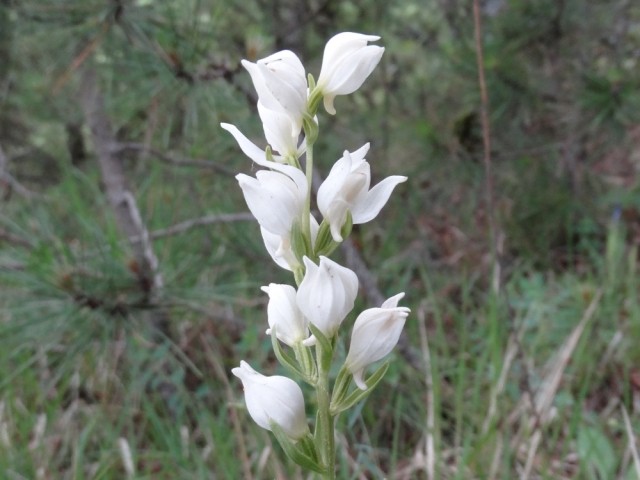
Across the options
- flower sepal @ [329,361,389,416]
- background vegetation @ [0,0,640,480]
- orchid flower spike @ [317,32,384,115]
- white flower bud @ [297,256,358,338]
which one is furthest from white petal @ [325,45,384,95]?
background vegetation @ [0,0,640,480]

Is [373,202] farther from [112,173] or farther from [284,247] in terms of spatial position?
[112,173]

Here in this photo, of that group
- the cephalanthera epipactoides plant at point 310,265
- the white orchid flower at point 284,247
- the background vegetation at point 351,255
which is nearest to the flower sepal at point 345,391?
the cephalanthera epipactoides plant at point 310,265

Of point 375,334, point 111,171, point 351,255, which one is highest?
point 111,171

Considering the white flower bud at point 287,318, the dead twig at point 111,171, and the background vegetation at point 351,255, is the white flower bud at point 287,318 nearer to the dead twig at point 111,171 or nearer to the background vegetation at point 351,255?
the background vegetation at point 351,255

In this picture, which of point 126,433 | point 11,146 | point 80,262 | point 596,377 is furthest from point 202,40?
point 11,146

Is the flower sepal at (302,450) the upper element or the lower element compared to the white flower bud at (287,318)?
lower

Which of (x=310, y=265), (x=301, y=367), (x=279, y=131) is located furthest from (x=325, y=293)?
(x=279, y=131)

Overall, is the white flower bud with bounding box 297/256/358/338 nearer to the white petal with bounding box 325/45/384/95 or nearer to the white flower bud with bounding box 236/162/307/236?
the white flower bud with bounding box 236/162/307/236
